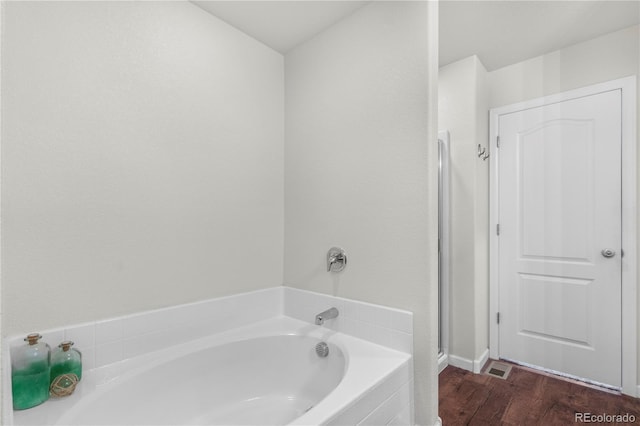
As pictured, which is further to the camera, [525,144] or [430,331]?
[525,144]

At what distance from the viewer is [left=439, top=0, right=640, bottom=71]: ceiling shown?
1985 mm

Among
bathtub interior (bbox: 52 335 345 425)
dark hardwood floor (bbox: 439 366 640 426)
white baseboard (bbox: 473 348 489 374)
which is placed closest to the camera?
bathtub interior (bbox: 52 335 345 425)

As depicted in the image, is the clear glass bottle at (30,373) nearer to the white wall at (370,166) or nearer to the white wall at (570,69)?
the white wall at (370,166)

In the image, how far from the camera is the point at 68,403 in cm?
126

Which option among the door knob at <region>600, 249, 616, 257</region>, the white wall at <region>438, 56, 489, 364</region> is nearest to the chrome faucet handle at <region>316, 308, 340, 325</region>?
the white wall at <region>438, 56, 489, 364</region>

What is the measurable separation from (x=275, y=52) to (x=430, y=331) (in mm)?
2064

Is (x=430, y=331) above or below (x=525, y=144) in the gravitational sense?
below

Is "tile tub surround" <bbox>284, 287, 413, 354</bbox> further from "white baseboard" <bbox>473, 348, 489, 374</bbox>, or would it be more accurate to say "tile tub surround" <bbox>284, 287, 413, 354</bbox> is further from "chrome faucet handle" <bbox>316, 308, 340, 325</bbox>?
"white baseboard" <bbox>473, 348, 489, 374</bbox>

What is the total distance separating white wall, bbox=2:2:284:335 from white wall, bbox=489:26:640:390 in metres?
2.07

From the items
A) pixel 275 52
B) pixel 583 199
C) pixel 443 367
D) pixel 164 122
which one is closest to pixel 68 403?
pixel 164 122

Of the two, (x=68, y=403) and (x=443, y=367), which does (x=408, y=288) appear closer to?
(x=443, y=367)

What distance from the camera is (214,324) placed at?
6.15 ft

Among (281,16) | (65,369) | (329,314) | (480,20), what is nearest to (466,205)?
(480,20)

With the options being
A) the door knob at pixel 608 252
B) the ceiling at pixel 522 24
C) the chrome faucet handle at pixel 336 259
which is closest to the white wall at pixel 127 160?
the chrome faucet handle at pixel 336 259
